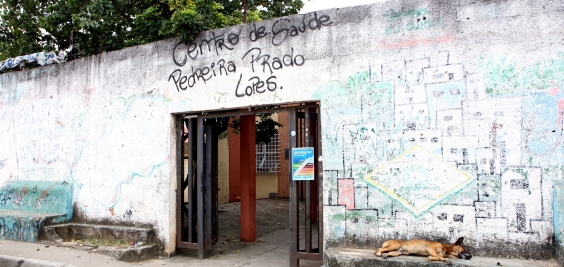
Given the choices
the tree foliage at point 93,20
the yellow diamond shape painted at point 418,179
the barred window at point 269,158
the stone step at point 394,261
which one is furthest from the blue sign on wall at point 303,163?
the barred window at point 269,158

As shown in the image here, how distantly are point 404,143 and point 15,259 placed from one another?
230 inches

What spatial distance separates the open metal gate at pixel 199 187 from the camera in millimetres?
6805

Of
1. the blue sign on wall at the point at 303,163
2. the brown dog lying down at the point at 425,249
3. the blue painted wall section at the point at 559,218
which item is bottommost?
the brown dog lying down at the point at 425,249

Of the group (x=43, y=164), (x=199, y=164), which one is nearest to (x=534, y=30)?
(x=199, y=164)

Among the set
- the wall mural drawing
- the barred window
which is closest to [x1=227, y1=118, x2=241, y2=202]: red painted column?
the barred window

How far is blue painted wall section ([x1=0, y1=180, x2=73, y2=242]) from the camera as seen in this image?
784cm

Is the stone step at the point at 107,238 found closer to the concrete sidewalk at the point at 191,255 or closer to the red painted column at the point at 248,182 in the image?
the concrete sidewalk at the point at 191,255

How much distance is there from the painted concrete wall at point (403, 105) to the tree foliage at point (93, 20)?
2.57 meters

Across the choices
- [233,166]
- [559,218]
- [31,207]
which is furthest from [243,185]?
[233,166]

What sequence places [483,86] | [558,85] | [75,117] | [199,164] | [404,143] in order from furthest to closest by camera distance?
[75,117] → [199,164] → [404,143] → [483,86] → [558,85]

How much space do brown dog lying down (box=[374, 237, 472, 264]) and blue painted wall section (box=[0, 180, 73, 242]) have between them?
19.4 ft

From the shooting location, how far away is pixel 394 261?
475cm

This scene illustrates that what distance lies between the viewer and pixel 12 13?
11562 mm

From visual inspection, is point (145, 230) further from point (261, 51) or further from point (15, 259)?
point (261, 51)
